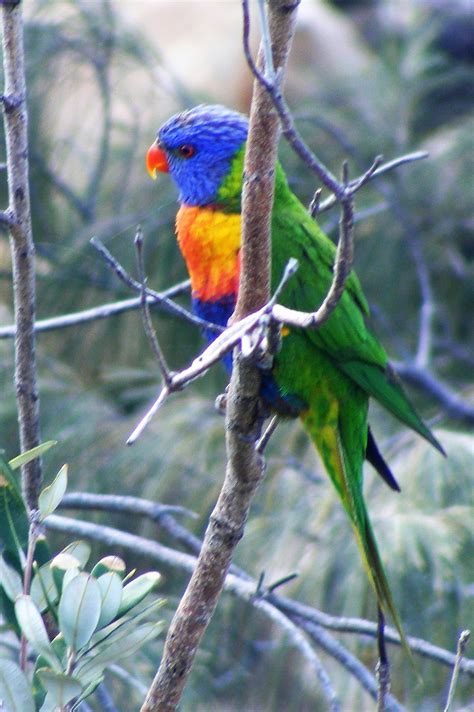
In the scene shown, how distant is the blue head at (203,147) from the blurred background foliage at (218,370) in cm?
47

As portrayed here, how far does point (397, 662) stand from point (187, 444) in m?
0.61

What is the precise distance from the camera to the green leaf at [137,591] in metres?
0.73

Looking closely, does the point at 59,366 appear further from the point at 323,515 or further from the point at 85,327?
the point at 323,515

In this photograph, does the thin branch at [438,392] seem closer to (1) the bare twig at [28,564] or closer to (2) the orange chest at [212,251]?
(2) the orange chest at [212,251]

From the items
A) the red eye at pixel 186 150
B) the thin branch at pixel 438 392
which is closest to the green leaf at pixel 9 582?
the red eye at pixel 186 150

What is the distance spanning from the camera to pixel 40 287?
7.25 feet

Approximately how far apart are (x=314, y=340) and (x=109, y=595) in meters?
0.65

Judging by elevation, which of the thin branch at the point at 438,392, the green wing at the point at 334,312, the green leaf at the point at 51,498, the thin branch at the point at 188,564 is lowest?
the thin branch at the point at 438,392

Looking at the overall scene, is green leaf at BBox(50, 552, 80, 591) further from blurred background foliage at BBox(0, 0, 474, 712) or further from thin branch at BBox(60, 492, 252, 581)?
blurred background foliage at BBox(0, 0, 474, 712)

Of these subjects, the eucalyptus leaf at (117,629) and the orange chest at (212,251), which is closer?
the eucalyptus leaf at (117,629)

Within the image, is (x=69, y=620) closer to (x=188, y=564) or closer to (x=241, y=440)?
(x=241, y=440)

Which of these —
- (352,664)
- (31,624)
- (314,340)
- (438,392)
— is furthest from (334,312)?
(438,392)

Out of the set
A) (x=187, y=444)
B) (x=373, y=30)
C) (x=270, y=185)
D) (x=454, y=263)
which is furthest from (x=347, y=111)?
(x=270, y=185)

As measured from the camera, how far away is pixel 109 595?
2.33ft
